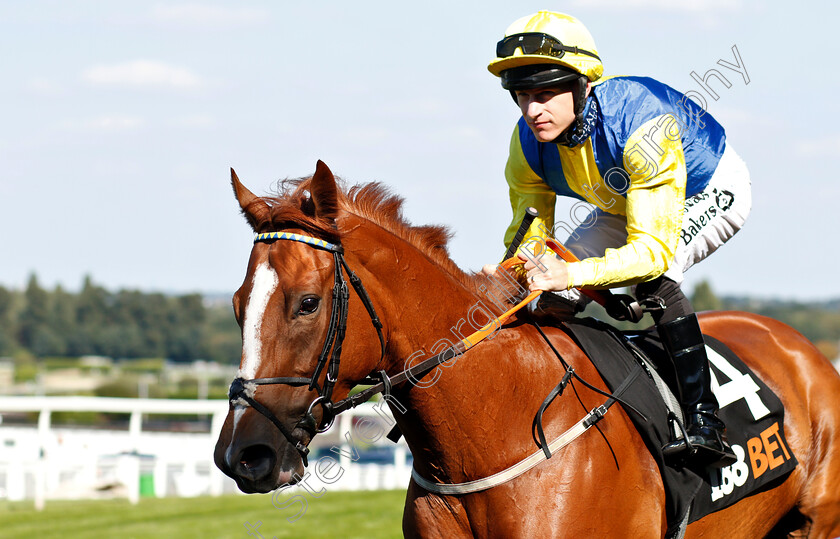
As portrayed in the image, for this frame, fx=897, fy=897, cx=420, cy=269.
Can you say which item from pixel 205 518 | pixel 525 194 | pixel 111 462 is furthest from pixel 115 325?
pixel 525 194

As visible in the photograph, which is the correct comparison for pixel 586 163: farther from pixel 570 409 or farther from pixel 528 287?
pixel 570 409

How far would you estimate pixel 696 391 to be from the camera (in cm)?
313

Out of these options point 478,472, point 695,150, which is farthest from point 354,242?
point 695,150

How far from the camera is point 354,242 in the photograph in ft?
8.50

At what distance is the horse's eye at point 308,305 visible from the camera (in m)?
2.39

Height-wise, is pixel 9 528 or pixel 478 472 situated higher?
pixel 478 472

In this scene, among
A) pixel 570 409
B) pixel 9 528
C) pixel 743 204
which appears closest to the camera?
pixel 570 409

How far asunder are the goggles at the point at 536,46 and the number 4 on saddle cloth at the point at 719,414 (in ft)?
3.07

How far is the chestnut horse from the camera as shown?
2.36 m

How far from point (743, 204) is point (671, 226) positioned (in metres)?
0.84

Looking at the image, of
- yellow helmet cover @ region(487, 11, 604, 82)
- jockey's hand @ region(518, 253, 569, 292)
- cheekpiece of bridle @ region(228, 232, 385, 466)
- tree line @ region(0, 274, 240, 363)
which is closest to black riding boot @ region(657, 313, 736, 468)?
jockey's hand @ region(518, 253, 569, 292)

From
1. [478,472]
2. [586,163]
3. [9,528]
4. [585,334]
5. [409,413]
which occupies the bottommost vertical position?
[9,528]

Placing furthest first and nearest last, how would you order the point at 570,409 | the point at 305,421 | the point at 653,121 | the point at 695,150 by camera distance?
the point at 695,150 → the point at 653,121 → the point at 570,409 → the point at 305,421

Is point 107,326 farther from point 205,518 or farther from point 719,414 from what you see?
point 719,414
